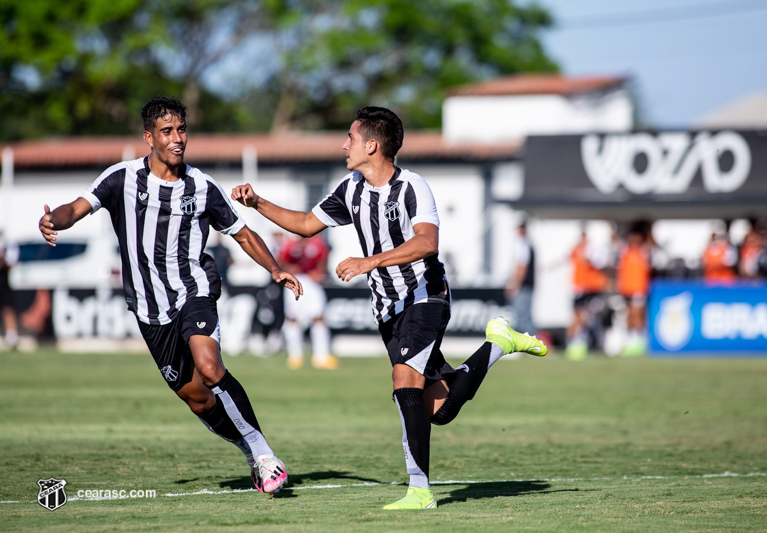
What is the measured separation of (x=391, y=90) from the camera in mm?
50469

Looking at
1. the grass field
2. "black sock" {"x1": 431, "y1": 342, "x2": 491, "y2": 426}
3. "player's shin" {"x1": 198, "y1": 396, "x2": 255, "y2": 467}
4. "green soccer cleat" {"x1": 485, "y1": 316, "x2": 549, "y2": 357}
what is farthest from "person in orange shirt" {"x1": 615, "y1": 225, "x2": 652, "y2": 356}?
"player's shin" {"x1": 198, "y1": 396, "x2": 255, "y2": 467}

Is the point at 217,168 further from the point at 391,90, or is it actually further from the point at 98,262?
the point at 391,90

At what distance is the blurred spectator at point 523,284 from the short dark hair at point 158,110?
44.6 ft

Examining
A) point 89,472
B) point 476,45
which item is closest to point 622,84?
point 476,45

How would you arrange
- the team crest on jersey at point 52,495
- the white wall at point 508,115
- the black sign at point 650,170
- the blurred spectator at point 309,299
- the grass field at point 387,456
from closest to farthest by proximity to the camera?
the grass field at point 387,456
the team crest on jersey at point 52,495
the blurred spectator at point 309,299
the black sign at point 650,170
the white wall at point 508,115

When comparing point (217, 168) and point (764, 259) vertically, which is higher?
point (217, 168)

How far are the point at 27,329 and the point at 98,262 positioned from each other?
111 inches

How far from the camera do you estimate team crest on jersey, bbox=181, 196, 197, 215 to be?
6.54m

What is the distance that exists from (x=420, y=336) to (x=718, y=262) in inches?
622

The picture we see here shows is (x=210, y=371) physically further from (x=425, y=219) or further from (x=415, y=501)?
(x=425, y=219)

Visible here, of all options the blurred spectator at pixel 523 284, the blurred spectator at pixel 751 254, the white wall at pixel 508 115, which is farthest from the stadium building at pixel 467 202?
the white wall at pixel 508 115

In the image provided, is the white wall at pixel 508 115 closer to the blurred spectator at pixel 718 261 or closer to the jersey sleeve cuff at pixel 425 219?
the blurred spectator at pixel 718 261

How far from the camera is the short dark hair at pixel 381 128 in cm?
623

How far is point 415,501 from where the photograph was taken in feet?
19.0
